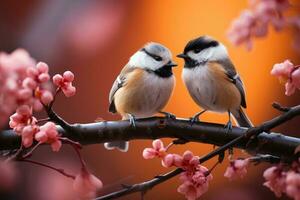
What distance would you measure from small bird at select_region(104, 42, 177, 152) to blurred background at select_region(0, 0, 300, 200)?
196mm

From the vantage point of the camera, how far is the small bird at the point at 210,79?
118cm

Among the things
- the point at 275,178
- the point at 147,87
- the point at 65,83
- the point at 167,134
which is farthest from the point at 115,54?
the point at 275,178

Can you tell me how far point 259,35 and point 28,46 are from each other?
1.03 meters

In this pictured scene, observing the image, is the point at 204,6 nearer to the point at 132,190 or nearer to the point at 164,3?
the point at 164,3

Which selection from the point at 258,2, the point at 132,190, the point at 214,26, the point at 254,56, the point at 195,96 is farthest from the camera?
the point at 254,56

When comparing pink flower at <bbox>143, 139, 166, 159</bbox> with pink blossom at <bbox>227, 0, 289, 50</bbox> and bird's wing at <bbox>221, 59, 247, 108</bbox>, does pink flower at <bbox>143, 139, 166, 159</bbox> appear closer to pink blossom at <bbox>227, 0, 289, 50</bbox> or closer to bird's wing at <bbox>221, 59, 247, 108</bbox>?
pink blossom at <bbox>227, 0, 289, 50</bbox>

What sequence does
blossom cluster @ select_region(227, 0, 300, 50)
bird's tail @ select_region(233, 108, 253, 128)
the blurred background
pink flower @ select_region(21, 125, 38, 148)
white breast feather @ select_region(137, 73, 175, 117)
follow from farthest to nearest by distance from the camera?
the blurred background → bird's tail @ select_region(233, 108, 253, 128) → white breast feather @ select_region(137, 73, 175, 117) → pink flower @ select_region(21, 125, 38, 148) → blossom cluster @ select_region(227, 0, 300, 50)

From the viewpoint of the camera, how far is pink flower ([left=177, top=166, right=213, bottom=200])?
62 cm

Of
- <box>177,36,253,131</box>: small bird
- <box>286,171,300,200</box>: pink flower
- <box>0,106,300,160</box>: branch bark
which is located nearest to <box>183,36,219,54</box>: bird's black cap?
<box>177,36,253,131</box>: small bird

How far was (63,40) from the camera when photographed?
143 centimetres

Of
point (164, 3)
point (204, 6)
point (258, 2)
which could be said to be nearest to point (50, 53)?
point (164, 3)

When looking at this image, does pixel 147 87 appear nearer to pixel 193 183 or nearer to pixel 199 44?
pixel 199 44

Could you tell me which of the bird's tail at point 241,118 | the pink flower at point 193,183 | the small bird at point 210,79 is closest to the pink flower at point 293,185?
the pink flower at point 193,183

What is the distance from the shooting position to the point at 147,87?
1200mm
